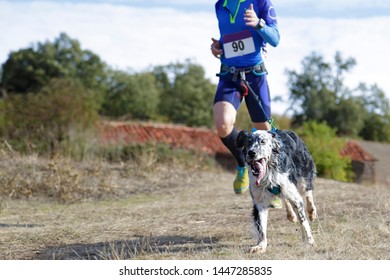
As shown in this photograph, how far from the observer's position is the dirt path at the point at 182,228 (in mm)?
5254

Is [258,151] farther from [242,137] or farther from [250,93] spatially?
[250,93]

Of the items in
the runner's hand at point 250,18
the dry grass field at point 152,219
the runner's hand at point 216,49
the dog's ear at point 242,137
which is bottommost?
the dry grass field at point 152,219

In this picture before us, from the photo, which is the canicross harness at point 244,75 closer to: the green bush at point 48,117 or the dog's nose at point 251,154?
the dog's nose at point 251,154

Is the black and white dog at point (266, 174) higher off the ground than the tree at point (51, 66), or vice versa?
the tree at point (51, 66)

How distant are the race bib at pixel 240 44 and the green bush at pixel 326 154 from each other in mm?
12884

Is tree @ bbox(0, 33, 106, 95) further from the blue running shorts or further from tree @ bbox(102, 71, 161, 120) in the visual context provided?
the blue running shorts

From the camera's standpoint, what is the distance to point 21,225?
25.4 feet

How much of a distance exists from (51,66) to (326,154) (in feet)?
114

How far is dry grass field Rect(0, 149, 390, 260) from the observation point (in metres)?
5.37

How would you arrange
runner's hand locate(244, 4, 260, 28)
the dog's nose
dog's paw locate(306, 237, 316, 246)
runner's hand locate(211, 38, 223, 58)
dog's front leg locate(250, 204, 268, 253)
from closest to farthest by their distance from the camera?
1. the dog's nose
2. dog's front leg locate(250, 204, 268, 253)
3. dog's paw locate(306, 237, 316, 246)
4. runner's hand locate(244, 4, 260, 28)
5. runner's hand locate(211, 38, 223, 58)

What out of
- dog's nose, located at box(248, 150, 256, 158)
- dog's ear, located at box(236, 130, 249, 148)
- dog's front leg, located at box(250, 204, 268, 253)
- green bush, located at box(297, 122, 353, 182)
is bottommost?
green bush, located at box(297, 122, 353, 182)

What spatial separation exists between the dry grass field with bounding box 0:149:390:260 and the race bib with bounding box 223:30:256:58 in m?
1.94

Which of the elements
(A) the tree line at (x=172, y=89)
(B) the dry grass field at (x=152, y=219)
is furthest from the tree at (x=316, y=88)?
(B) the dry grass field at (x=152, y=219)

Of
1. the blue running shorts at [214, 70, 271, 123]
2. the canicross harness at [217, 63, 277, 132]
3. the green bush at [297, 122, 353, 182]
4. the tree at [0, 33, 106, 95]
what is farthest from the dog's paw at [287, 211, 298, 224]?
the tree at [0, 33, 106, 95]
